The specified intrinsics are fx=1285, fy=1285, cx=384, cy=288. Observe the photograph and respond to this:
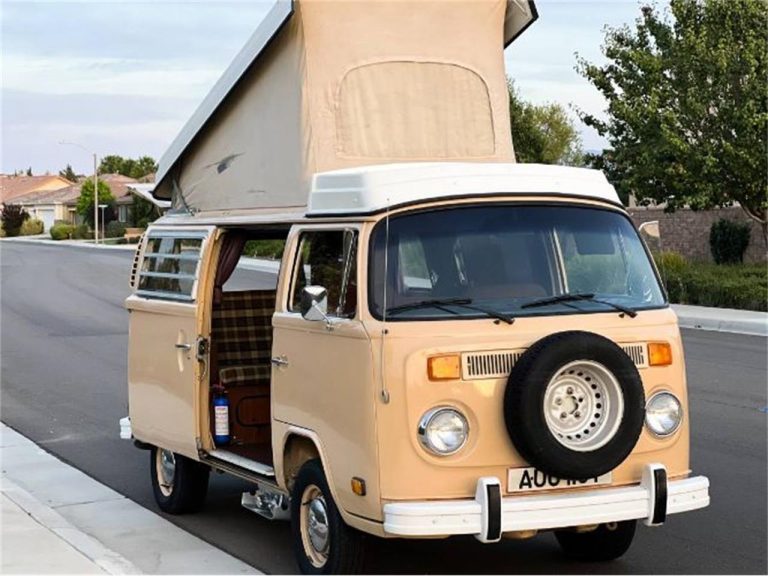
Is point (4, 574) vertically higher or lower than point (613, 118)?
lower

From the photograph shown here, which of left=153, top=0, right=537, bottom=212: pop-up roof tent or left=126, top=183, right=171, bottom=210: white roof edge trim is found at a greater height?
left=153, top=0, right=537, bottom=212: pop-up roof tent

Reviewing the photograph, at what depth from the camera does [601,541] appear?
7645 millimetres

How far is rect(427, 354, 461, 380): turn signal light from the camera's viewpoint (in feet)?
21.0

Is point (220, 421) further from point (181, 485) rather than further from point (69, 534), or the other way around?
point (69, 534)

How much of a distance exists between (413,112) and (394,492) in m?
3.60

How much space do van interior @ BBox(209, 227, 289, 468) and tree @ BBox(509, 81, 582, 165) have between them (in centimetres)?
1954

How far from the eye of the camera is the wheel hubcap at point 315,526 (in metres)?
7.04

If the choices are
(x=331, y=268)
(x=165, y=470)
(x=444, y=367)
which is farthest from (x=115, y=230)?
(x=444, y=367)

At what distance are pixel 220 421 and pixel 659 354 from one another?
10.5 ft

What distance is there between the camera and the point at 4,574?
726cm

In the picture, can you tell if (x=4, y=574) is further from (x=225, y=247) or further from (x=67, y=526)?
(x=225, y=247)

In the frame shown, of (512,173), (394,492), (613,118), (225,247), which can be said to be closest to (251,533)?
(225,247)

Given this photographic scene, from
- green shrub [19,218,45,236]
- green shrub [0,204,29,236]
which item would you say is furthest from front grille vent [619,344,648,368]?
green shrub [19,218,45,236]

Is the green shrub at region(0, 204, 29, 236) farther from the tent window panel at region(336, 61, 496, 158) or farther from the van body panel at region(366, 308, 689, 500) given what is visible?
the van body panel at region(366, 308, 689, 500)
